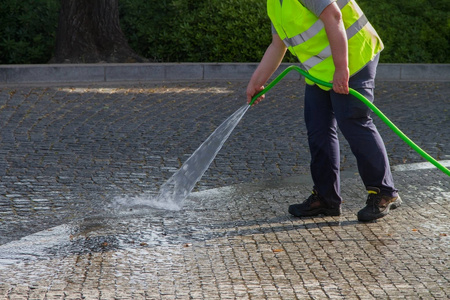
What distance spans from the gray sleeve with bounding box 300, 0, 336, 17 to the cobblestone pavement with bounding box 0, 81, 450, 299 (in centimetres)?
127

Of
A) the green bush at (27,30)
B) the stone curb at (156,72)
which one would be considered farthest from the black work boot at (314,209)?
the green bush at (27,30)

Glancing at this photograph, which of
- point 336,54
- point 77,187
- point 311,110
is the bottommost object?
point 77,187

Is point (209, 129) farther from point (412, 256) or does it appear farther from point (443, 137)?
point (412, 256)

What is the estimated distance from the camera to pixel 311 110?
15.1 ft

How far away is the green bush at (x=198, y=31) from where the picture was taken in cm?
1184

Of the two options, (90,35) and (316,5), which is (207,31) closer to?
(90,35)

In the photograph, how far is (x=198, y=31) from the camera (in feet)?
39.2

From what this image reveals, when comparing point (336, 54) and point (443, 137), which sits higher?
point (336, 54)

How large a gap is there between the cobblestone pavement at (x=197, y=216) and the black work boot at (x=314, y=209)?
5 centimetres

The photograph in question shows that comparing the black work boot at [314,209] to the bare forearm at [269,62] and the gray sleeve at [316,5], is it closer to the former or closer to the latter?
the bare forearm at [269,62]

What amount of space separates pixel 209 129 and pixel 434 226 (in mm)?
3497

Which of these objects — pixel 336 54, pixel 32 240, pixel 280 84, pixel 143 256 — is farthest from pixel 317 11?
pixel 280 84

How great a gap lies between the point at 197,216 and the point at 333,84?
47.7 inches

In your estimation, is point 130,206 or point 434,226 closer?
point 434,226
